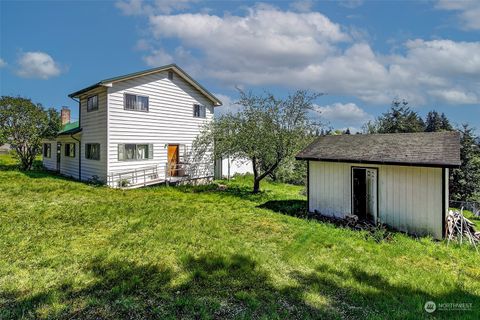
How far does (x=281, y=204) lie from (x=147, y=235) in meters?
7.20

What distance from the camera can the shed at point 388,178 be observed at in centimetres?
833

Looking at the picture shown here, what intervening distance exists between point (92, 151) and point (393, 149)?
52.6ft

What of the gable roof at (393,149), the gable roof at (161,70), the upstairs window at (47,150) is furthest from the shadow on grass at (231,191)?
the upstairs window at (47,150)

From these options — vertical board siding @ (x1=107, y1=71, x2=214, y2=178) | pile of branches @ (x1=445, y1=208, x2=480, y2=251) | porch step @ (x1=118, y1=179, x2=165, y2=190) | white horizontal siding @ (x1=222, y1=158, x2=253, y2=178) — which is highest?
vertical board siding @ (x1=107, y1=71, x2=214, y2=178)

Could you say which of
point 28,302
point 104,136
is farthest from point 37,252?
point 104,136

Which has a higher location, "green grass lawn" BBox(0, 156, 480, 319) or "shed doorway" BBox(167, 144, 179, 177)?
"shed doorway" BBox(167, 144, 179, 177)

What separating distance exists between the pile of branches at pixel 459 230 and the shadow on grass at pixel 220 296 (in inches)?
165

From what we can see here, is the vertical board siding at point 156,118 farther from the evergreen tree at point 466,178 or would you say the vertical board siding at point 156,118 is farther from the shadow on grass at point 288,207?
the evergreen tree at point 466,178

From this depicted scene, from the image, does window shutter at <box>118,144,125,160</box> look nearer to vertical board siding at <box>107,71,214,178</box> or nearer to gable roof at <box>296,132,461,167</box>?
vertical board siding at <box>107,71,214,178</box>

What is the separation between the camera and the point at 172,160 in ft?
62.0

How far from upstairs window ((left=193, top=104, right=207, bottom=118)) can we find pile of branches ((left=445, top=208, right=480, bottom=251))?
1598cm

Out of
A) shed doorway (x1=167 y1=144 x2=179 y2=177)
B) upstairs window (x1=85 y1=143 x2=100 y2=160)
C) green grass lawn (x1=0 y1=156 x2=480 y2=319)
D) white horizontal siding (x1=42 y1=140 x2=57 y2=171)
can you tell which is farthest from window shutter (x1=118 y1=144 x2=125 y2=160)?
white horizontal siding (x1=42 y1=140 x2=57 y2=171)

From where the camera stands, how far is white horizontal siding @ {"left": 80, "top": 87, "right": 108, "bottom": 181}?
15602 millimetres

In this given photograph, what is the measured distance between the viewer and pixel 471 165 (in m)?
24.0
